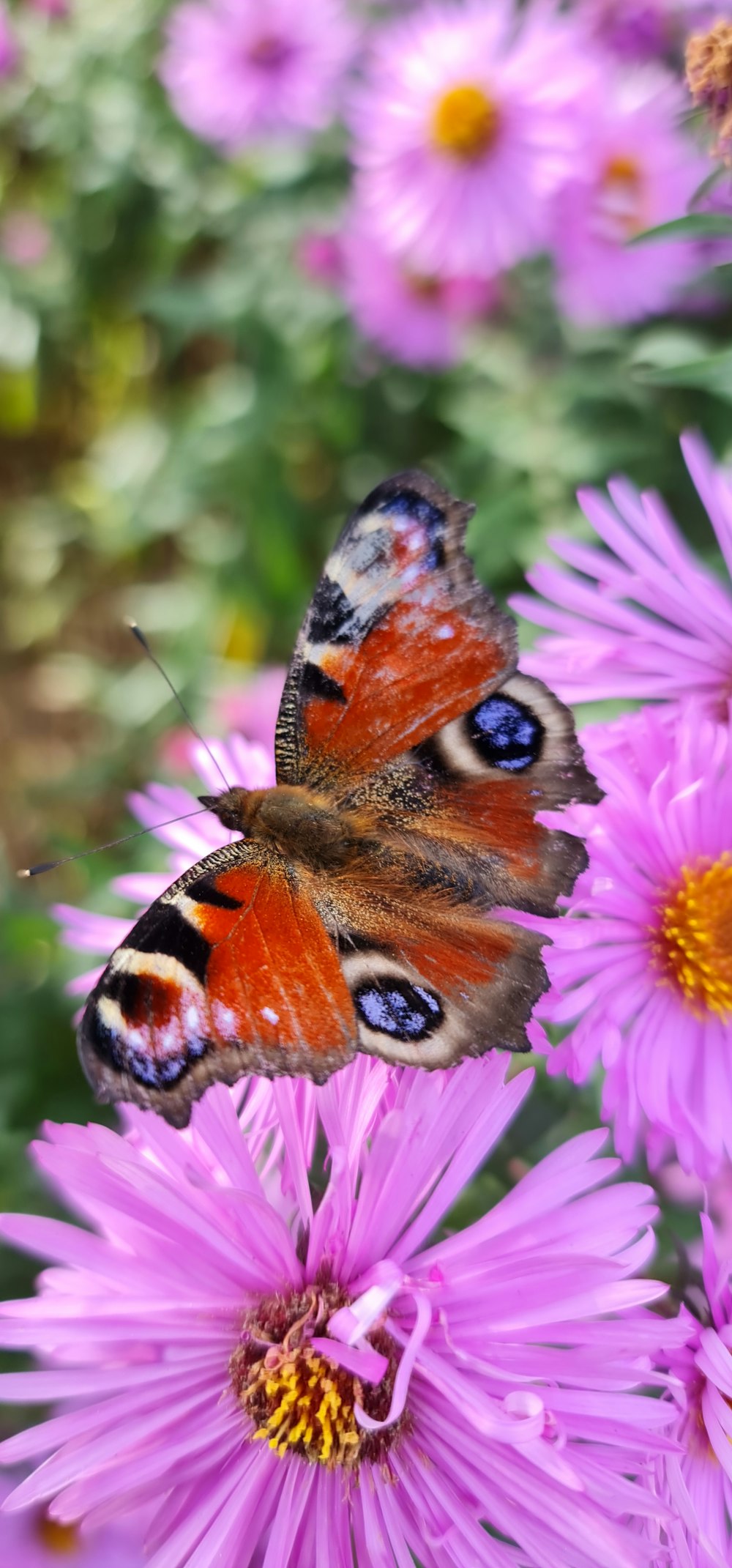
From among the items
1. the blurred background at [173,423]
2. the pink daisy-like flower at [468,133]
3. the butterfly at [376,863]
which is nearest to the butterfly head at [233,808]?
the butterfly at [376,863]

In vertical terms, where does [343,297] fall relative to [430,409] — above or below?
above

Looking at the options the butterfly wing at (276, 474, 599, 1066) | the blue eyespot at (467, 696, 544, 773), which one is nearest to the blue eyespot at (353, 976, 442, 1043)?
the butterfly wing at (276, 474, 599, 1066)

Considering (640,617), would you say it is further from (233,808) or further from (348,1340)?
(348,1340)

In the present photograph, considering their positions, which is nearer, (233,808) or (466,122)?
(233,808)

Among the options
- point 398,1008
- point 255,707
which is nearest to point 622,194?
point 255,707

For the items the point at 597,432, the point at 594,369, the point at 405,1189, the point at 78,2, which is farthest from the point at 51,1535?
the point at 78,2

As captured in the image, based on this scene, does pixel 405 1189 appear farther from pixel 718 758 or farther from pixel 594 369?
pixel 594 369

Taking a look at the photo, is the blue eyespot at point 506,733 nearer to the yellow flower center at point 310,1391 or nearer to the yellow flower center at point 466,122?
the yellow flower center at point 310,1391
